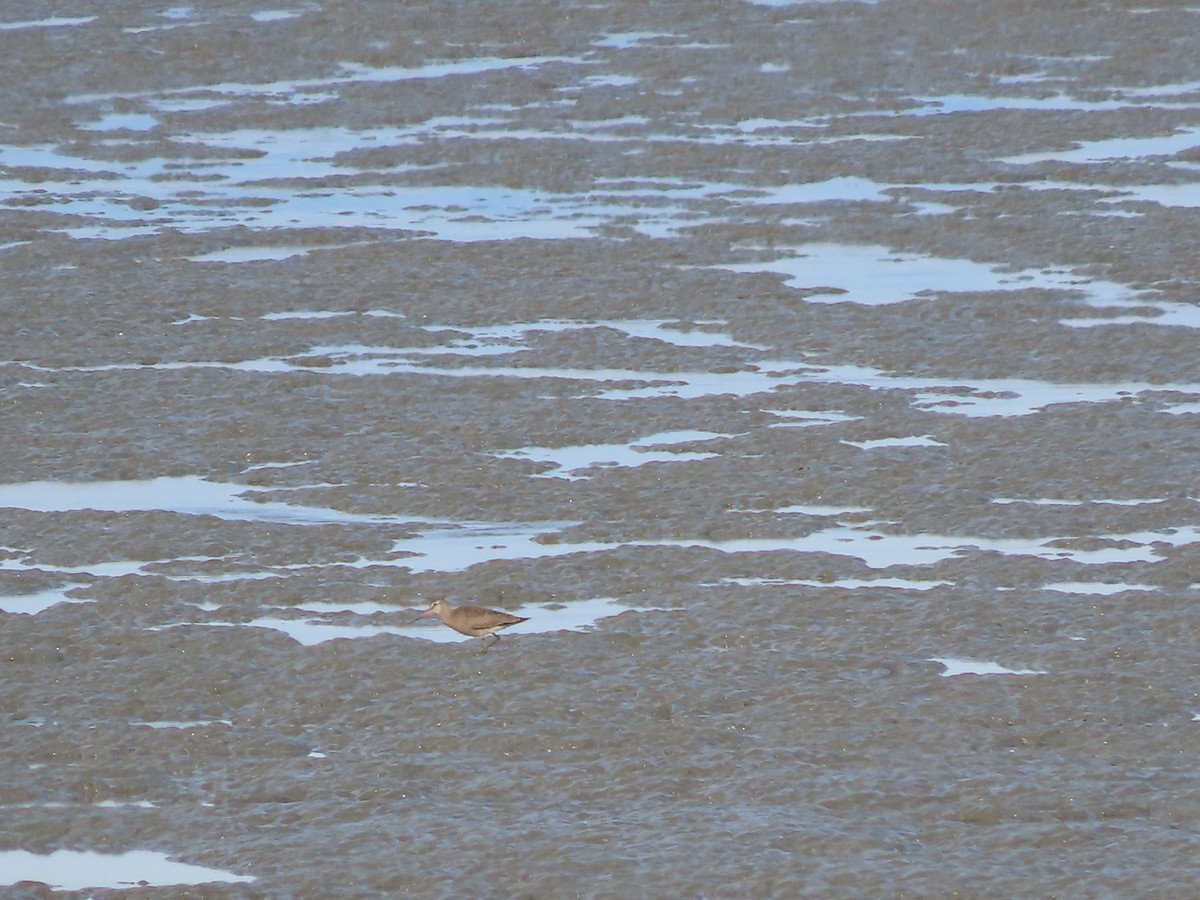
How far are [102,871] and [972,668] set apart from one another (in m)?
2.71

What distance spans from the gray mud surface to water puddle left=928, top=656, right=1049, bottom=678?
7 cm

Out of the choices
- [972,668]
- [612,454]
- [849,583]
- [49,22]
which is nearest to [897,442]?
[612,454]

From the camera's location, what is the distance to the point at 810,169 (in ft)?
48.4

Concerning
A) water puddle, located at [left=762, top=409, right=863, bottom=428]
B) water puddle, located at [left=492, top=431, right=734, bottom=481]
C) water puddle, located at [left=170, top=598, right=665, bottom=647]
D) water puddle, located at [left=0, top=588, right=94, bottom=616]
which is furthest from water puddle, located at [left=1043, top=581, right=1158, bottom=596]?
water puddle, located at [left=0, top=588, right=94, bottom=616]

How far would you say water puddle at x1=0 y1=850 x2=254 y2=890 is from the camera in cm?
548

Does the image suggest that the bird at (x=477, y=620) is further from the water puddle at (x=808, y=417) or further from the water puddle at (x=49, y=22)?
the water puddle at (x=49, y=22)

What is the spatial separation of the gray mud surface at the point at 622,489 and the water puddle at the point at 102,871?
6 cm

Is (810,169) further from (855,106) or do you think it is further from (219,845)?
(219,845)

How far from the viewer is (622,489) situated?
8570 mm

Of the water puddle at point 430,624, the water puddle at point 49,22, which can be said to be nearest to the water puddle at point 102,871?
the water puddle at point 430,624

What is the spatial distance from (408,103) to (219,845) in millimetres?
12495

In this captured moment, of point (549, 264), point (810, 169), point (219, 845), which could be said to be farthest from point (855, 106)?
point (219, 845)

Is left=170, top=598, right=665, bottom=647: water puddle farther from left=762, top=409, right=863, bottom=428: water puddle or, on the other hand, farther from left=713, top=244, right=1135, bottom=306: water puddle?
left=713, top=244, right=1135, bottom=306: water puddle

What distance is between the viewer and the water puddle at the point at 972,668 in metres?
6.64
